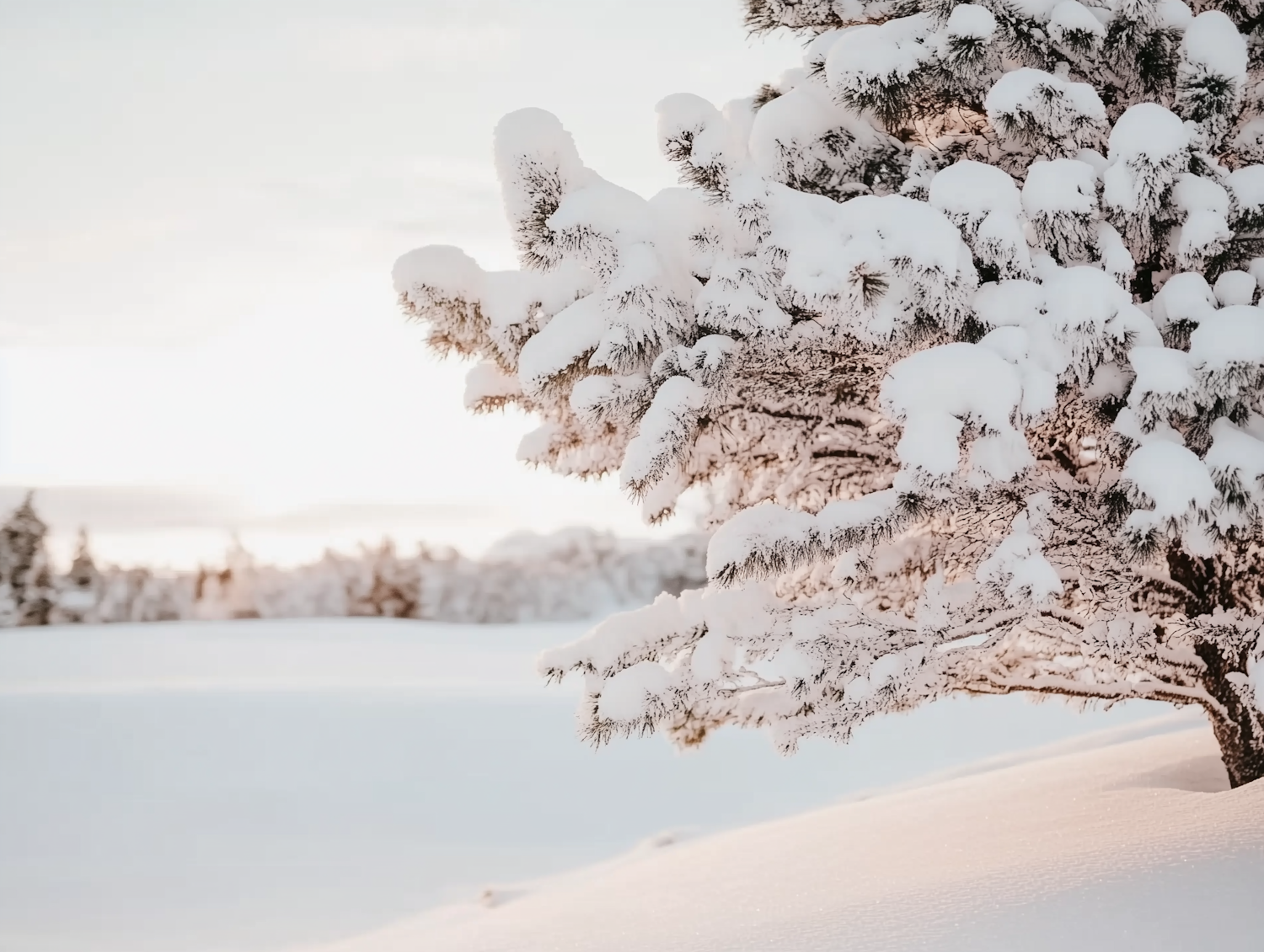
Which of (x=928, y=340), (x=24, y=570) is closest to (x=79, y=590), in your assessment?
(x=24, y=570)

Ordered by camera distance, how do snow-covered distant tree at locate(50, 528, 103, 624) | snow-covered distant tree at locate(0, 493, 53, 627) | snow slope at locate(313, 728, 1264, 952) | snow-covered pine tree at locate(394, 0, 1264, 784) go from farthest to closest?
snow-covered distant tree at locate(50, 528, 103, 624) → snow-covered distant tree at locate(0, 493, 53, 627) → snow slope at locate(313, 728, 1264, 952) → snow-covered pine tree at locate(394, 0, 1264, 784)

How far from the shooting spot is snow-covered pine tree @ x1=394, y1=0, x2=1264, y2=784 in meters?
2.36

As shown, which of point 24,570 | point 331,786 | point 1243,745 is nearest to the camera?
point 1243,745

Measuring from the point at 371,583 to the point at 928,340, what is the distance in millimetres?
10321

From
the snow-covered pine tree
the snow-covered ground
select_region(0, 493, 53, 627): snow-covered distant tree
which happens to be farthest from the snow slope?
select_region(0, 493, 53, 627): snow-covered distant tree

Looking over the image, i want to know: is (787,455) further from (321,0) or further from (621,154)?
(321,0)

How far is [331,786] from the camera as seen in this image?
6.81 m

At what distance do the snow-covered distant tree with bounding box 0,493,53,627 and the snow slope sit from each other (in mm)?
7438

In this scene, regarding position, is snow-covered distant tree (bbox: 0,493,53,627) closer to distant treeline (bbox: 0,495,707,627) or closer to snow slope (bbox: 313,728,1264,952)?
distant treeline (bbox: 0,495,707,627)

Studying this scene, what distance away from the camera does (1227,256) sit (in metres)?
2.56

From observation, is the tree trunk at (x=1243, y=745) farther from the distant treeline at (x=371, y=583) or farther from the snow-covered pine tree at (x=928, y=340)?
the distant treeline at (x=371, y=583)

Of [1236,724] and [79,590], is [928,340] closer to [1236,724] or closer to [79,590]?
[1236,724]

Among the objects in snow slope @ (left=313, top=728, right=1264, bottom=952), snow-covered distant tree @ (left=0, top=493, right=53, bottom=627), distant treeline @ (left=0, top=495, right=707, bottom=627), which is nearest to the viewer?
snow slope @ (left=313, top=728, right=1264, bottom=952)

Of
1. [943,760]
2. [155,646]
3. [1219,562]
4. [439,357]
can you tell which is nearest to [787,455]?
[439,357]
